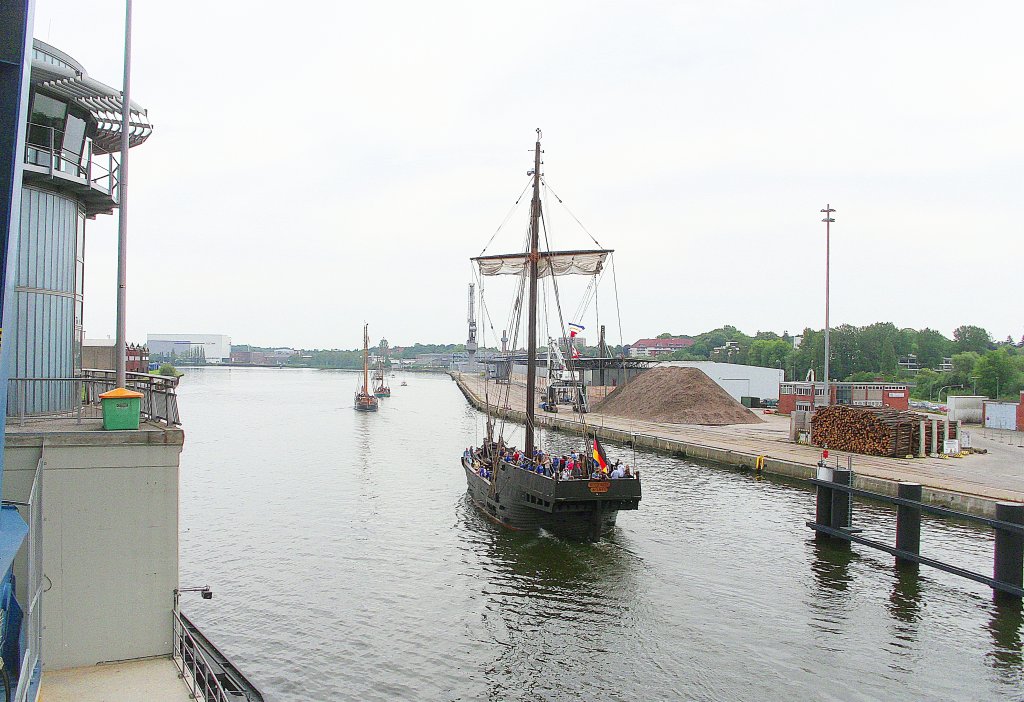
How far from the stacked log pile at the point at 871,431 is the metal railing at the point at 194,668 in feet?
124

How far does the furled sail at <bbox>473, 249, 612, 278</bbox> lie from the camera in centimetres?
3266

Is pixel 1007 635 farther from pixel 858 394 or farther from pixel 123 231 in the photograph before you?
pixel 858 394

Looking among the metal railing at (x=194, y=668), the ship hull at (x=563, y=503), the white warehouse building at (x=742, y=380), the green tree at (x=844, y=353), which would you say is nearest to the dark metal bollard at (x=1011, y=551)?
the ship hull at (x=563, y=503)

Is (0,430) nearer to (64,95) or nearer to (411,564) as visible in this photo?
(64,95)

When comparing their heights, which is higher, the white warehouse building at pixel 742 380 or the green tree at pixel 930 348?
the green tree at pixel 930 348

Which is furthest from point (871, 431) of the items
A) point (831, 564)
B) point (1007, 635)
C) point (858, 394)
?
point (1007, 635)

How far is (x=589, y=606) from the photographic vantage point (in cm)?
1877

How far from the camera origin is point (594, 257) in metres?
32.8

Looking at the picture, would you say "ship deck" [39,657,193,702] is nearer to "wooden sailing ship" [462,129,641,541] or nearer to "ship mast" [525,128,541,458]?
"wooden sailing ship" [462,129,641,541]

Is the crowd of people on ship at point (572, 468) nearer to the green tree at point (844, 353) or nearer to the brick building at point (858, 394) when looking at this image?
the brick building at point (858, 394)

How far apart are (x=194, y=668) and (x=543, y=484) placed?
50.2 ft

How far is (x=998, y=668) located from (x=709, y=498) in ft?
59.7

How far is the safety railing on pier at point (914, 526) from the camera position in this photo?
61.7ft

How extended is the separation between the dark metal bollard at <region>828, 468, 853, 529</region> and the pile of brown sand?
38712 mm
